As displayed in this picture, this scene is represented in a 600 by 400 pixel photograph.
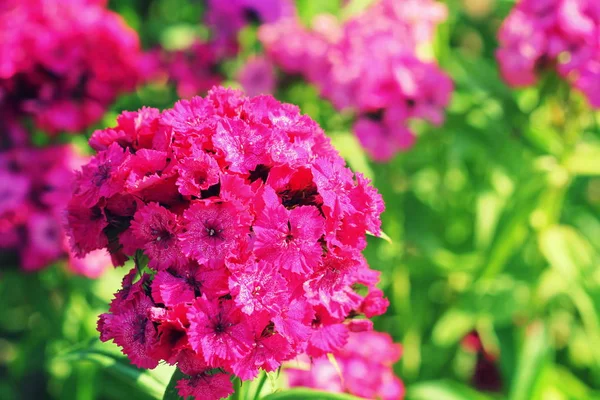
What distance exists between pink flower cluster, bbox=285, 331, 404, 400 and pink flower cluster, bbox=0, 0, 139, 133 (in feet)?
3.47

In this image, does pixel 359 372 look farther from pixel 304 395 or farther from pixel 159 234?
pixel 159 234

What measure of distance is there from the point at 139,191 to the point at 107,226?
0.12 meters

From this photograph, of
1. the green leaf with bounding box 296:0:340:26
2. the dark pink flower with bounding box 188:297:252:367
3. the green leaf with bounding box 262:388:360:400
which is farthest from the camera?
the green leaf with bounding box 296:0:340:26

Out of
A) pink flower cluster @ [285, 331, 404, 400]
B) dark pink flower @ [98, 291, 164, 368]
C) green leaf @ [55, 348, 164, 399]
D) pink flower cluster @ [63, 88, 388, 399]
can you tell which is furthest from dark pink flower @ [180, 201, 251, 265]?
pink flower cluster @ [285, 331, 404, 400]

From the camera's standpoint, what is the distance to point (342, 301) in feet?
3.56

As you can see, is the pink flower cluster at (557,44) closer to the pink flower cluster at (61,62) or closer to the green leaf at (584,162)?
the green leaf at (584,162)

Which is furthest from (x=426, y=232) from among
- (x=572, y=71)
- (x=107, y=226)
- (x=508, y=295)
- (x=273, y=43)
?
(x=107, y=226)

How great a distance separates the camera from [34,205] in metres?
2.11

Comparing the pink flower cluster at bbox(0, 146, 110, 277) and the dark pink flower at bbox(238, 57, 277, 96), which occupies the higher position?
the dark pink flower at bbox(238, 57, 277, 96)

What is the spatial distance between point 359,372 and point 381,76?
91 centimetres

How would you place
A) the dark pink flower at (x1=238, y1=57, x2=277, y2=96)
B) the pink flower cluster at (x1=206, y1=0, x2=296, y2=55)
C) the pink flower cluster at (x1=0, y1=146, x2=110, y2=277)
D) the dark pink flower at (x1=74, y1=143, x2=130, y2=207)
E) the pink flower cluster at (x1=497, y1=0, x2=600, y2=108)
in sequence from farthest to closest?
the pink flower cluster at (x1=206, y1=0, x2=296, y2=55) → the dark pink flower at (x1=238, y1=57, x2=277, y2=96) → the pink flower cluster at (x1=0, y1=146, x2=110, y2=277) → the pink flower cluster at (x1=497, y1=0, x2=600, y2=108) → the dark pink flower at (x1=74, y1=143, x2=130, y2=207)

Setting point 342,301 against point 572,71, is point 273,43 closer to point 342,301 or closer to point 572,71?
point 572,71

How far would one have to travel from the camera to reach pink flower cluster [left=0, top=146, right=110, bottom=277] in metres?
2.04

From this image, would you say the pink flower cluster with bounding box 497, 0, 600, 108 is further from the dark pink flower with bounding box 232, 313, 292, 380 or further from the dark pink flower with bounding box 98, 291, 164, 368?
the dark pink flower with bounding box 98, 291, 164, 368
